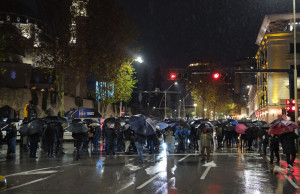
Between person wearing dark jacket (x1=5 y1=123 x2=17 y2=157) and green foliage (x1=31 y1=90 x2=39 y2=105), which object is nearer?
person wearing dark jacket (x1=5 y1=123 x2=17 y2=157)

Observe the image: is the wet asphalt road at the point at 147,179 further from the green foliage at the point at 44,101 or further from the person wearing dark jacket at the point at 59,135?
the green foliage at the point at 44,101

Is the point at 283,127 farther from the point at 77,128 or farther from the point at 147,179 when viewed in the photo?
the point at 77,128

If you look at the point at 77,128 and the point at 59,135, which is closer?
the point at 77,128

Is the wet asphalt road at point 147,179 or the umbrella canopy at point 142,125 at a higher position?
the umbrella canopy at point 142,125

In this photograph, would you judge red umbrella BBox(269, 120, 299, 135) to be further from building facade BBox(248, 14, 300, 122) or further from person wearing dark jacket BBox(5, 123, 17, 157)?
building facade BBox(248, 14, 300, 122)

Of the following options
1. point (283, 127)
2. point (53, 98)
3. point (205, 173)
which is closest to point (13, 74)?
point (53, 98)

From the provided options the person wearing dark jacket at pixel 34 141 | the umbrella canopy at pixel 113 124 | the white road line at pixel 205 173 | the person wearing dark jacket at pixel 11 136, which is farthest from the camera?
the person wearing dark jacket at pixel 11 136

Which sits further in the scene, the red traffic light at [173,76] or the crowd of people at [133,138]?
the red traffic light at [173,76]

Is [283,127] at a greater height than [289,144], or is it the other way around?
[283,127]

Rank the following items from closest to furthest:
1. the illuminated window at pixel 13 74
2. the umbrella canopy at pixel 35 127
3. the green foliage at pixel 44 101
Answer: the umbrella canopy at pixel 35 127 < the green foliage at pixel 44 101 < the illuminated window at pixel 13 74

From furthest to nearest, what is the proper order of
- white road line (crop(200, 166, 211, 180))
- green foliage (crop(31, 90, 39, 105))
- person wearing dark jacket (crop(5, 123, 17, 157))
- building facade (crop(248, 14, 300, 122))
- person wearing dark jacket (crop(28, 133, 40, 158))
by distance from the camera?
building facade (crop(248, 14, 300, 122)), green foliage (crop(31, 90, 39, 105)), person wearing dark jacket (crop(5, 123, 17, 157)), person wearing dark jacket (crop(28, 133, 40, 158)), white road line (crop(200, 166, 211, 180))

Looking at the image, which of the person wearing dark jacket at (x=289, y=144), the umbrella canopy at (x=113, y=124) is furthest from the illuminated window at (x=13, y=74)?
the person wearing dark jacket at (x=289, y=144)

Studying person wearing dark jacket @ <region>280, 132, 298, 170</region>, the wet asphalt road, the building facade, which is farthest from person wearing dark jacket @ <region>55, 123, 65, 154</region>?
the building facade

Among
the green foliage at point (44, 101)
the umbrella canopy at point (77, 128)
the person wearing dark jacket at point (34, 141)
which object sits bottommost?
the person wearing dark jacket at point (34, 141)
